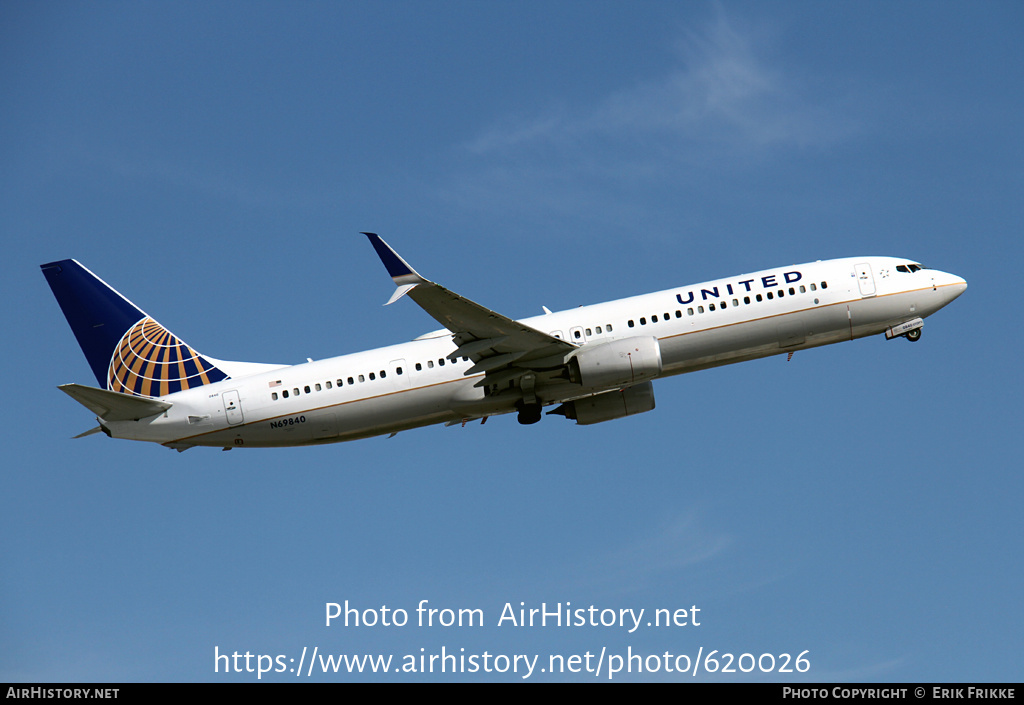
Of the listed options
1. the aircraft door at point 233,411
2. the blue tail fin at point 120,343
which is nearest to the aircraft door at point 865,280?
the aircraft door at point 233,411

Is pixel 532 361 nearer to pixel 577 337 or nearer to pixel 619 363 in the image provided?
pixel 577 337

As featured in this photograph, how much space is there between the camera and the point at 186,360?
47781 millimetres

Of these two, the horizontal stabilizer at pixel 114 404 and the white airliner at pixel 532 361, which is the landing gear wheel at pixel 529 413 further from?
the horizontal stabilizer at pixel 114 404

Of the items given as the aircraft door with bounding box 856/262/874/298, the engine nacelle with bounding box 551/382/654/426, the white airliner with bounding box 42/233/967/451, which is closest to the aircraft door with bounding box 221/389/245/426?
the white airliner with bounding box 42/233/967/451

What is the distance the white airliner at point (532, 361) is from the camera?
44125mm

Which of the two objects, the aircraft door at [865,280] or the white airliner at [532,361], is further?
the aircraft door at [865,280]

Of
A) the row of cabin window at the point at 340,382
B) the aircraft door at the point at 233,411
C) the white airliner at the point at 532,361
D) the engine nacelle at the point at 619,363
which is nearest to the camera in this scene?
the engine nacelle at the point at 619,363

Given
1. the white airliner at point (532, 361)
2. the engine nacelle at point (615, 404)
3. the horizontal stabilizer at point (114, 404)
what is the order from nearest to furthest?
the horizontal stabilizer at point (114, 404) → the white airliner at point (532, 361) → the engine nacelle at point (615, 404)

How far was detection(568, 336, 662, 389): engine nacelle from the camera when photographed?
43.3 metres

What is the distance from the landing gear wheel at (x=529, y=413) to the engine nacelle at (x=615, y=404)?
266 cm

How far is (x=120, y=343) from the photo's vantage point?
4809cm

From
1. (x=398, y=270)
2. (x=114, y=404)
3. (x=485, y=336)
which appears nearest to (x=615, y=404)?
(x=485, y=336)

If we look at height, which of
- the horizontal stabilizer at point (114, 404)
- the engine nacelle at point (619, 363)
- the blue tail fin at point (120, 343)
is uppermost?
the blue tail fin at point (120, 343)

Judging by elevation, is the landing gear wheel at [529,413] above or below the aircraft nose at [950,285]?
below
